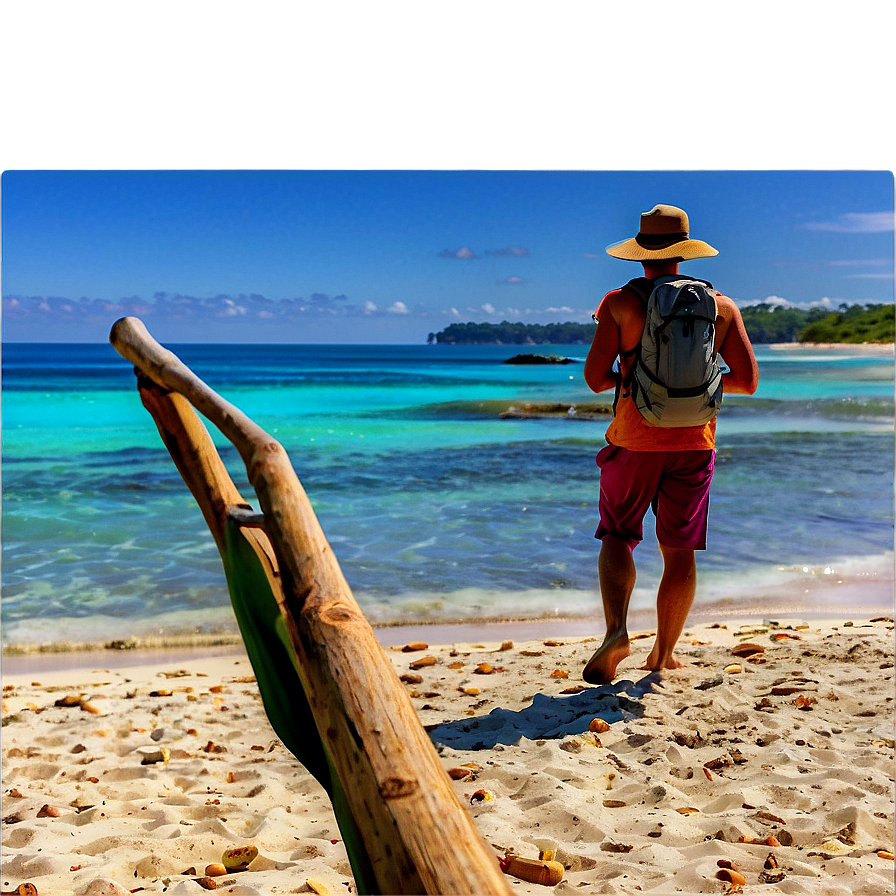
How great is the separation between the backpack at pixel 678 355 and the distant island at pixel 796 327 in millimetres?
10327

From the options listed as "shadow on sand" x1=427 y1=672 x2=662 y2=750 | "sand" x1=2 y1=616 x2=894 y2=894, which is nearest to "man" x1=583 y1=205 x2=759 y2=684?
"shadow on sand" x1=427 y1=672 x2=662 y2=750

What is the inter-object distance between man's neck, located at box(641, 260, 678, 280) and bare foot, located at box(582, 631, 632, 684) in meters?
1.30

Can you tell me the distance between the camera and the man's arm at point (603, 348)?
299cm

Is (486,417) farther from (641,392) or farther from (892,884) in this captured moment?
(892,884)

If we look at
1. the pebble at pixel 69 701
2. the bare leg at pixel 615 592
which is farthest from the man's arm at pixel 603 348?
the pebble at pixel 69 701

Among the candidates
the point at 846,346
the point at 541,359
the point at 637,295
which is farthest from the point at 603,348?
the point at 846,346

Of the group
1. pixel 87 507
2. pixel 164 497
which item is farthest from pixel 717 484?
pixel 87 507

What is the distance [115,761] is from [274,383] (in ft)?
48.9

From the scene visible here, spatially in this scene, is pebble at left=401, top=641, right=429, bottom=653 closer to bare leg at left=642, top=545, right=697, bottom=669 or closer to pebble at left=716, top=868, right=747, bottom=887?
bare leg at left=642, top=545, right=697, bottom=669

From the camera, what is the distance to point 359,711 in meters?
0.91

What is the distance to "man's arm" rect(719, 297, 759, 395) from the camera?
299 cm

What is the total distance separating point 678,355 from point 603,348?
10.2 inches

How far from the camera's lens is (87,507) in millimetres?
9094

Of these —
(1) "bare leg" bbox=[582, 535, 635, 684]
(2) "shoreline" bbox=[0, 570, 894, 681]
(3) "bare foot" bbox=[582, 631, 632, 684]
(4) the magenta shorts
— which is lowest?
(2) "shoreline" bbox=[0, 570, 894, 681]
